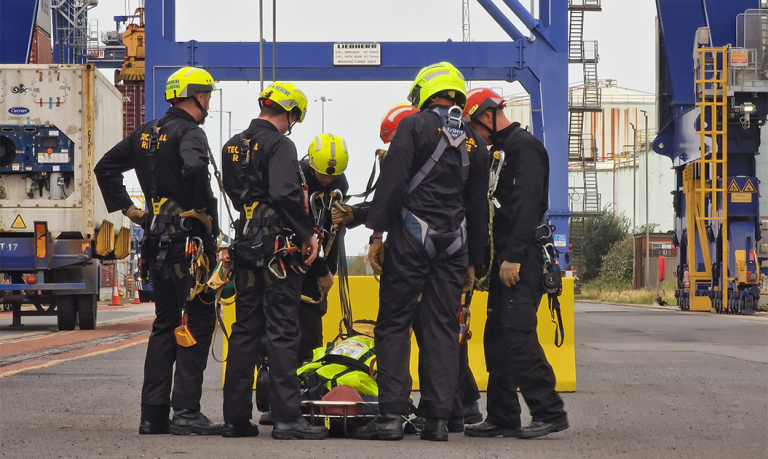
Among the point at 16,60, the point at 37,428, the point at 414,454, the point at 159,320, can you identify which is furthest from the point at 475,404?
the point at 16,60

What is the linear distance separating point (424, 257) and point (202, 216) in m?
1.31

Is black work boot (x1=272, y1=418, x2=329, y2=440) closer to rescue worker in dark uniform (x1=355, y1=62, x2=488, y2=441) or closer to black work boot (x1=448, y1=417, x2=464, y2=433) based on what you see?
rescue worker in dark uniform (x1=355, y1=62, x2=488, y2=441)

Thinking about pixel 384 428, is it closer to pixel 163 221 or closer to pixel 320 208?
pixel 320 208

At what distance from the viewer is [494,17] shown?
21766mm

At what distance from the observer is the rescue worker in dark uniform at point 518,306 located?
19.0 feet

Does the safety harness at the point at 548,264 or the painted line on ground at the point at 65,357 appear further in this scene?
the painted line on ground at the point at 65,357

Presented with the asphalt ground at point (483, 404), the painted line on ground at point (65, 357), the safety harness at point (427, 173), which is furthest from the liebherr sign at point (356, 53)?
the safety harness at point (427, 173)

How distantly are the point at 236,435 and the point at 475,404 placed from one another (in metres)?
1.64

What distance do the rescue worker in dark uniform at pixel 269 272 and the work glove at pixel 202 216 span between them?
0.65 ft

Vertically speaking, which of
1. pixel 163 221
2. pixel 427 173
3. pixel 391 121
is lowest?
pixel 163 221

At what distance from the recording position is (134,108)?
48.7m

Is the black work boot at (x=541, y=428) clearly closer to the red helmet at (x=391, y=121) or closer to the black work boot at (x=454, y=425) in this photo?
the black work boot at (x=454, y=425)

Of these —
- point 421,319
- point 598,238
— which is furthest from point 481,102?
point 598,238

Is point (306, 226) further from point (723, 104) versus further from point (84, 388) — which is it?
point (723, 104)
